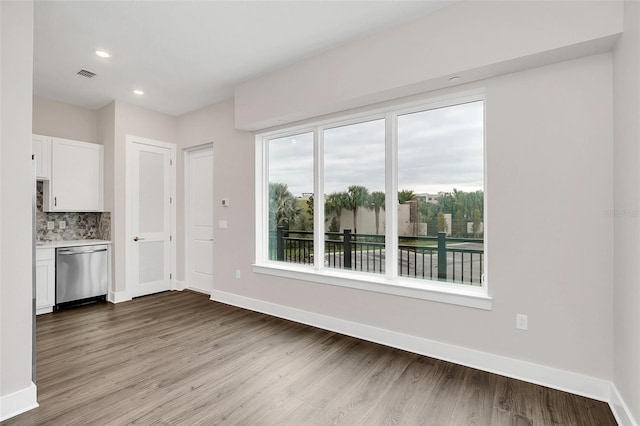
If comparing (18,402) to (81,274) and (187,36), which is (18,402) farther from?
(187,36)

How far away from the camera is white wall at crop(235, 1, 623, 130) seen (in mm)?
2062

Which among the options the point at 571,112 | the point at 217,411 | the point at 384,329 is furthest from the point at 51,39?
the point at 571,112

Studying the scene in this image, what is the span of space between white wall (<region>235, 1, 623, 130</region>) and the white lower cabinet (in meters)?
3.31

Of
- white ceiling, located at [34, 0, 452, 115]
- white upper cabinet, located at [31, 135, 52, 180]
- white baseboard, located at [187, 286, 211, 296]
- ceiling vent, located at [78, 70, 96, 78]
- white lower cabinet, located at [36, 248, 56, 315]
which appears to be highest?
white ceiling, located at [34, 0, 452, 115]

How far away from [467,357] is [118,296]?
4.53m

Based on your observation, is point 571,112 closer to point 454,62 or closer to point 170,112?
point 454,62

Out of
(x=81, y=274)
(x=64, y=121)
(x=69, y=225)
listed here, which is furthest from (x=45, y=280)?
(x=64, y=121)

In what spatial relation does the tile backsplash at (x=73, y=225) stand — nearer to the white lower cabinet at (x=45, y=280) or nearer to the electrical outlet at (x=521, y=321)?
the white lower cabinet at (x=45, y=280)

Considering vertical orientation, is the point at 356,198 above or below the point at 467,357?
above

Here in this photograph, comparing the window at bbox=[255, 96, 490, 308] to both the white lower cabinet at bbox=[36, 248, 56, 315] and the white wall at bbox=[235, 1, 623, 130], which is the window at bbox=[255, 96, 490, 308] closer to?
the white wall at bbox=[235, 1, 623, 130]

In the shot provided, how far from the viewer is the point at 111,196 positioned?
4555mm

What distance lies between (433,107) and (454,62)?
536mm

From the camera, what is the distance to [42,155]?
4.10 meters

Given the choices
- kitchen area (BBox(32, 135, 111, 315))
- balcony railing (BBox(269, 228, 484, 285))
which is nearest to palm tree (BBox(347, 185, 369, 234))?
balcony railing (BBox(269, 228, 484, 285))
